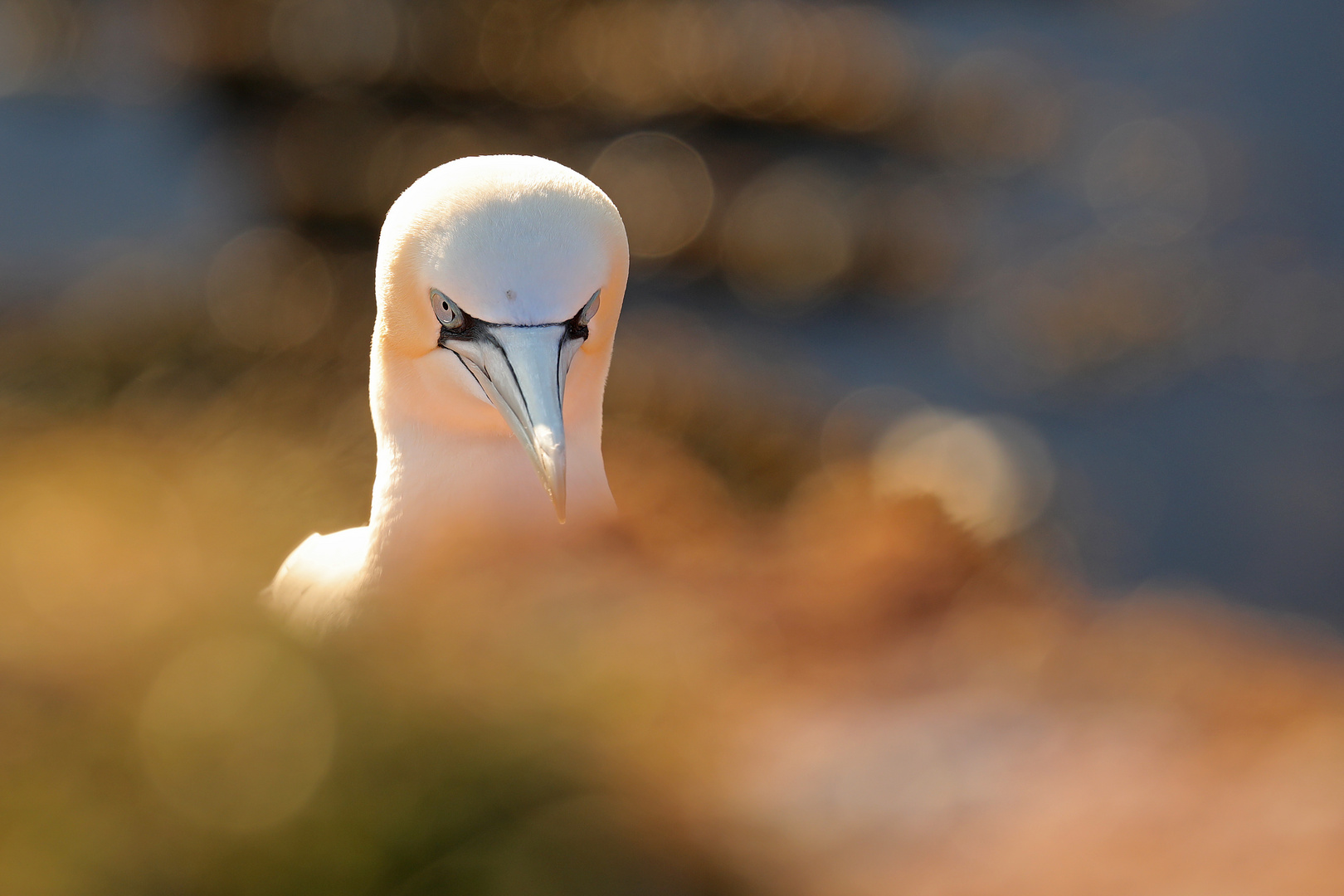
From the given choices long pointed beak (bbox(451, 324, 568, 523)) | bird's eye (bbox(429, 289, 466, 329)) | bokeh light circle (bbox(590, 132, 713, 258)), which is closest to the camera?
long pointed beak (bbox(451, 324, 568, 523))

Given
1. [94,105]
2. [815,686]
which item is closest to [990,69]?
[94,105]

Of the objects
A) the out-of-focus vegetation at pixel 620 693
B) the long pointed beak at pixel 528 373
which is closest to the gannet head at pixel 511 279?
the long pointed beak at pixel 528 373

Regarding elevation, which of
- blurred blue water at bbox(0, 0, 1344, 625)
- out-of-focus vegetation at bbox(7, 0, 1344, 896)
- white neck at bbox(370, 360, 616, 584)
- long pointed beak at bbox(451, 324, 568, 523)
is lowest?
out-of-focus vegetation at bbox(7, 0, 1344, 896)

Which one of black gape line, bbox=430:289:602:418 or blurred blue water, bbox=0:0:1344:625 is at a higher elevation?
blurred blue water, bbox=0:0:1344:625

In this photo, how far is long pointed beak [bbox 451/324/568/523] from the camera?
2.38 m

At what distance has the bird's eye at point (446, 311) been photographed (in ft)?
8.18

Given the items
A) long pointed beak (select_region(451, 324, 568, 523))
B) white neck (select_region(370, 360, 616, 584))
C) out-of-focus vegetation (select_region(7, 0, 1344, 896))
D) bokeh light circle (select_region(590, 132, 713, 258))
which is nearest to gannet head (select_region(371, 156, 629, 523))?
long pointed beak (select_region(451, 324, 568, 523))

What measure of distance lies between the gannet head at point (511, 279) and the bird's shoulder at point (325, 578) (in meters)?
0.53

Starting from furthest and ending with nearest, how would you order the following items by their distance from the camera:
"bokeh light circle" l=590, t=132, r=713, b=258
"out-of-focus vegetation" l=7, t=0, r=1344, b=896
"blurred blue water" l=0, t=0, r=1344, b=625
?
"bokeh light circle" l=590, t=132, r=713, b=258 → "blurred blue water" l=0, t=0, r=1344, b=625 → "out-of-focus vegetation" l=7, t=0, r=1344, b=896

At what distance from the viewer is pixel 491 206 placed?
7.85 ft

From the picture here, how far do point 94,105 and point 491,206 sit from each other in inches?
421

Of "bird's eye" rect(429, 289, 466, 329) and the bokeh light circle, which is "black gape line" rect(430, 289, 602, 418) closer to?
"bird's eye" rect(429, 289, 466, 329)

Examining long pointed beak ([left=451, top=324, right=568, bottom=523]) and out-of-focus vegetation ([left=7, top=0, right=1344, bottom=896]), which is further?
long pointed beak ([left=451, top=324, right=568, bottom=523])

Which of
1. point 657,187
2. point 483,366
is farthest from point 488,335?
point 657,187
